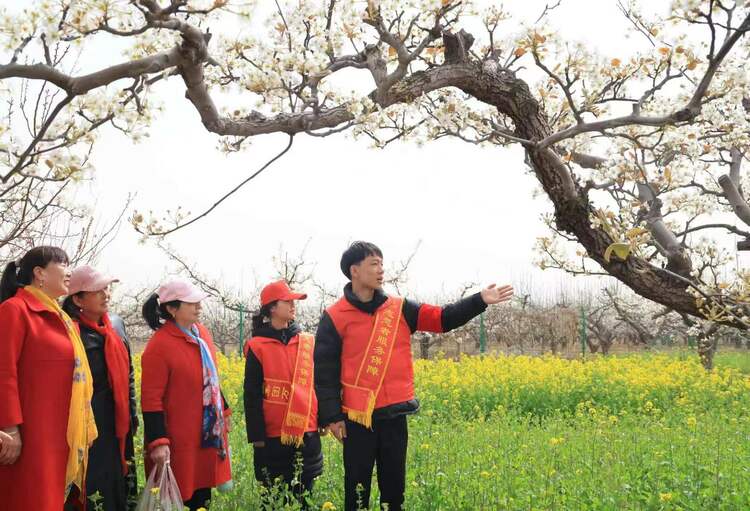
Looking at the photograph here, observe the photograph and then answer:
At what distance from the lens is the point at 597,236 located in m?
5.88

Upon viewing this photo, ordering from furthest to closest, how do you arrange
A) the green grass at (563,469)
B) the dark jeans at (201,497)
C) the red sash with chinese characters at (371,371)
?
the green grass at (563,469), the dark jeans at (201,497), the red sash with chinese characters at (371,371)

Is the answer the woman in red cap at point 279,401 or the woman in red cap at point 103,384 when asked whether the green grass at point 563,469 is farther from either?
the woman in red cap at point 103,384

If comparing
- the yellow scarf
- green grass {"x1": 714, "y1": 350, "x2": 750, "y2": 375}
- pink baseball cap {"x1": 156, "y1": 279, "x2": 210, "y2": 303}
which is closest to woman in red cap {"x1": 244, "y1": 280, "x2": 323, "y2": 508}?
pink baseball cap {"x1": 156, "y1": 279, "x2": 210, "y2": 303}

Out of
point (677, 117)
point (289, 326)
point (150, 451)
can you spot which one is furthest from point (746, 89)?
point (150, 451)

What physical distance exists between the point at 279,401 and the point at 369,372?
0.68 meters

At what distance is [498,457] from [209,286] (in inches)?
306

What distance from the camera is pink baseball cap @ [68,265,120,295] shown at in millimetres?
3453

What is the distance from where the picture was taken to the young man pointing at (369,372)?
3494mm

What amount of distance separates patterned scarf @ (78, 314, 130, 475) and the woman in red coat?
186mm

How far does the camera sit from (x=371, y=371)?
3520 millimetres

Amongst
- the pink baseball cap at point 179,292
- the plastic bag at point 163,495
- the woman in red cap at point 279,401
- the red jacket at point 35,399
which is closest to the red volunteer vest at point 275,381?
the woman in red cap at point 279,401

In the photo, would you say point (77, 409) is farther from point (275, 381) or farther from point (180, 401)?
point (275, 381)

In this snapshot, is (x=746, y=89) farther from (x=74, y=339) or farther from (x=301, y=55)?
(x=74, y=339)

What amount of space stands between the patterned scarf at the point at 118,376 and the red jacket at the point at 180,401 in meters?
0.09
